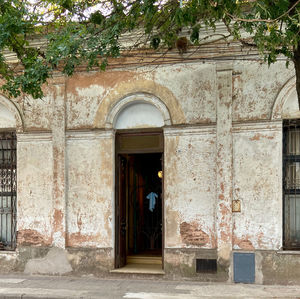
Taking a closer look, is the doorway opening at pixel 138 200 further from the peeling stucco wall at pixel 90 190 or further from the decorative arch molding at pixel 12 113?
the decorative arch molding at pixel 12 113

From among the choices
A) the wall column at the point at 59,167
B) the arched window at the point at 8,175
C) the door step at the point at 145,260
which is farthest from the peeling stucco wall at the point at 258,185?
the arched window at the point at 8,175

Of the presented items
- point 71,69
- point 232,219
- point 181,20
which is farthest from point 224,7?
point 232,219

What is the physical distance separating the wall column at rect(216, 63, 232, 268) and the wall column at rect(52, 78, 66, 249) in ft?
11.4

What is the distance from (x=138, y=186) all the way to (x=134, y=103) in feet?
9.16

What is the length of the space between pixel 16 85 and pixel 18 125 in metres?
3.09

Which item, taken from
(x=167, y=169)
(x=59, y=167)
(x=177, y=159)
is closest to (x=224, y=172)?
(x=177, y=159)

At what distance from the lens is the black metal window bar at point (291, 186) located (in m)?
9.90

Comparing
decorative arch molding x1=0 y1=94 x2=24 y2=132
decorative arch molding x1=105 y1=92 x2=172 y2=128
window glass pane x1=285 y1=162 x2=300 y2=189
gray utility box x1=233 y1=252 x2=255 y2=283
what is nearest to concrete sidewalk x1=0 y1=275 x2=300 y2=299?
gray utility box x1=233 y1=252 x2=255 y2=283

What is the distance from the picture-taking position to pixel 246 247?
9.87m

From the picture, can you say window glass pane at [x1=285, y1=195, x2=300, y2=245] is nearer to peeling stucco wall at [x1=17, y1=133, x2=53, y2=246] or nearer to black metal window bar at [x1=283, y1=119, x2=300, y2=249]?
black metal window bar at [x1=283, y1=119, x2=300, y2=249]

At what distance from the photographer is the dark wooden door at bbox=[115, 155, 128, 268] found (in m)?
10.9

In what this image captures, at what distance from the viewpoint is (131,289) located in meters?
9.52

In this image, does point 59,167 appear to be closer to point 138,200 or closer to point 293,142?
point 138,200

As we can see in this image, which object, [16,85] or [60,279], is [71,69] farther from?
[60,279]
